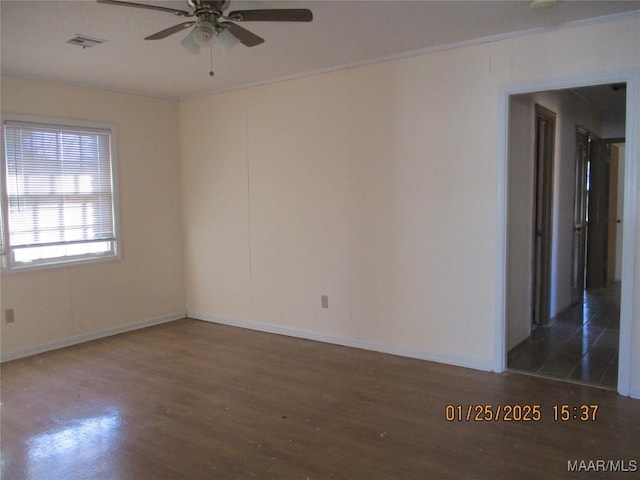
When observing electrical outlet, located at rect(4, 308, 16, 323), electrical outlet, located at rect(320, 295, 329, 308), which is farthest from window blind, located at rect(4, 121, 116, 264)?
electrical outlet, located at rect(320, 295, 329, 308)

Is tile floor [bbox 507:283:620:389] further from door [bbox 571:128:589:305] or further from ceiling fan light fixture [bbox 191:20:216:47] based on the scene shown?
ceiling fan light fixture [bbox 191:20:216:47]

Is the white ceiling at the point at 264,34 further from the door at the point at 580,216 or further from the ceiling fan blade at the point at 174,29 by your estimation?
the door at the point at 580,216

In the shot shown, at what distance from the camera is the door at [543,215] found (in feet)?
16.4

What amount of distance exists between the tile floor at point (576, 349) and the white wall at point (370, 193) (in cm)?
40

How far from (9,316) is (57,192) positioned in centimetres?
118

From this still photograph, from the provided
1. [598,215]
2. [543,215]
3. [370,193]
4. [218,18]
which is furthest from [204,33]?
[598,215]

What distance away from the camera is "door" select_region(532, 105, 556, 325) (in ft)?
16.4

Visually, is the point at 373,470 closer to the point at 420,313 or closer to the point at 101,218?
the point at 420,313

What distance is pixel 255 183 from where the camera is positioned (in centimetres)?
519

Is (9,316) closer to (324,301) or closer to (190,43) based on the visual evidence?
(324,301)

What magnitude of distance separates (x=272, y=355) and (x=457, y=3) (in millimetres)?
3038

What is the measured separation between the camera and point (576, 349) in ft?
14.3

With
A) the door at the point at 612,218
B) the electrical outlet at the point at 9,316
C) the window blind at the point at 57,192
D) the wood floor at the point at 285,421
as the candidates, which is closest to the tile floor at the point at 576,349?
the wood floor at the point at 285,421

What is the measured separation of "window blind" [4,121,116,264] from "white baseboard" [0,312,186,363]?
789 millimetres
